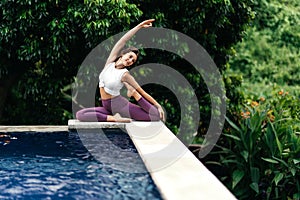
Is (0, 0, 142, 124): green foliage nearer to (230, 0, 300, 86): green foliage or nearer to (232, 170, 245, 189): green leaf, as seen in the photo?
(232, 170, 245, 189): green leaf

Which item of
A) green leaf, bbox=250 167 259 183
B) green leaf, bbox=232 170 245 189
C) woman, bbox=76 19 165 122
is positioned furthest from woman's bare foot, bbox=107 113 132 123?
green leaf, bbox=250 167 259 183

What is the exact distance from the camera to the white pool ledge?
120 inches

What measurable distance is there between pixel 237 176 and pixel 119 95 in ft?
5.26

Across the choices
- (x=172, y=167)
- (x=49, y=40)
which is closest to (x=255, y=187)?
(x=172, y=167)

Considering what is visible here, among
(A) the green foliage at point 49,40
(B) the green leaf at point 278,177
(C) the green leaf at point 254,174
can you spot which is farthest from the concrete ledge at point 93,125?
(B) the green leaf at point 278,177

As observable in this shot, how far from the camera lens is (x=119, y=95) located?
18.2 ft

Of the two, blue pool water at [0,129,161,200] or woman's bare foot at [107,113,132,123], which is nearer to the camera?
blue pool water at [0,129,161,200]

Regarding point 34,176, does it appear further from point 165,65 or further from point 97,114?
point 165,65

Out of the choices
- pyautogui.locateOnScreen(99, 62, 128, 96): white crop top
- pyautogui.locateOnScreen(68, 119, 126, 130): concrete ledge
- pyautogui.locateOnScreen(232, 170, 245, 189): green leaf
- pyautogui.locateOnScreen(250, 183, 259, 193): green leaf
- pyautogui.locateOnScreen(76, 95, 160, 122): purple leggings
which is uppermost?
pyautogui.locateOnScreen(99, 62, 128, 96): white crop top

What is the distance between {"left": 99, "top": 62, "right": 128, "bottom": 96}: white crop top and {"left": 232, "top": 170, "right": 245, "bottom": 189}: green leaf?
1607mm

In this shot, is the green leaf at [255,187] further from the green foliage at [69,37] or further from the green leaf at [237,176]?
the green foliage at [69,37]

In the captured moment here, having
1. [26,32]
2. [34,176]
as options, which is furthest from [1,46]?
[34,176]

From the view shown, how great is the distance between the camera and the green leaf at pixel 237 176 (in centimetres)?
564

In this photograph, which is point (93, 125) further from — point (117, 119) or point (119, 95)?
point (119, 95)
